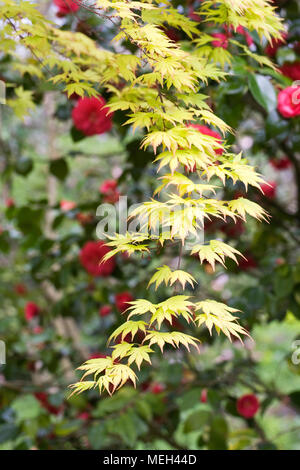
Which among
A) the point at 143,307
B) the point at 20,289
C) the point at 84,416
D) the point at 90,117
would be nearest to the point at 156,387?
the point at 84,416

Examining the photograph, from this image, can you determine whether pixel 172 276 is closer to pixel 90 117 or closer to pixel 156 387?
pixel 90 117

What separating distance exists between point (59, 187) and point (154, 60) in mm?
2742

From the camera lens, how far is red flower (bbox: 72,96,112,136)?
1216 mm

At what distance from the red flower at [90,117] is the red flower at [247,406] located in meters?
0.84

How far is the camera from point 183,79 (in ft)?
2.36

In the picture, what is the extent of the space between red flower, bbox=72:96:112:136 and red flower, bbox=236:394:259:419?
33.2 inches

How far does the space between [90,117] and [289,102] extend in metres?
0.50

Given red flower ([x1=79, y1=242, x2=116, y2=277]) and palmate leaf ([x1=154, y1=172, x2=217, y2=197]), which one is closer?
palmate leaf ([x1=154, y1=172, x2=217, y2=197])

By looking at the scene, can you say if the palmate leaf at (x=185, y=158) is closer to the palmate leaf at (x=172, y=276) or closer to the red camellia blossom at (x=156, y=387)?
the palmate leaf at (x=172, y=276)

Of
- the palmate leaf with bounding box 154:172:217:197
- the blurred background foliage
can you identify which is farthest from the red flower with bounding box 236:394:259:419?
the palmate leaf with bounding box 154:172:217:197

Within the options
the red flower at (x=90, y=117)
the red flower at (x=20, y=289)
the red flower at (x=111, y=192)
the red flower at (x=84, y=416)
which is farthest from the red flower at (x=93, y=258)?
the red flower at (x=20, y=289)

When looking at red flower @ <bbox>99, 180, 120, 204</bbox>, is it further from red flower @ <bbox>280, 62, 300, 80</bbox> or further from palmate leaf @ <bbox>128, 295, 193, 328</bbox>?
palmate leaf @ <bbox>128, 295, 193, 328</bbox>

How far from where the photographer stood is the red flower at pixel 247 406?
143 centimetres

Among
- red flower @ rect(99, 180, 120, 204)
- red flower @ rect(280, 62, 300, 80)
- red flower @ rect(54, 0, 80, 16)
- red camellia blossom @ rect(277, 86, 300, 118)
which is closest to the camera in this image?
red camellia blossom @ rect(277, 86, 300, 118)
